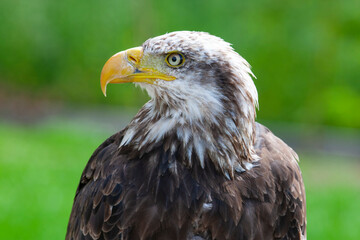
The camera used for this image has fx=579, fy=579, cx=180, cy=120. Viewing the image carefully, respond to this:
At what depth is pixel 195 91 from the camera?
284cm

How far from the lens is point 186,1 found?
45.7ft

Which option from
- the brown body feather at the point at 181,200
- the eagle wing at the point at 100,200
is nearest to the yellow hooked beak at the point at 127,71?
the brown body feather at the point at 181,200

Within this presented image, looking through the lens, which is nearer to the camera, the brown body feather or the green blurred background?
the brown body feather

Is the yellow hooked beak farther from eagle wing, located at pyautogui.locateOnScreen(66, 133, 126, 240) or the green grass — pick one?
the green grass

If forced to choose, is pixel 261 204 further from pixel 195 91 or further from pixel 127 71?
pixel 127 71

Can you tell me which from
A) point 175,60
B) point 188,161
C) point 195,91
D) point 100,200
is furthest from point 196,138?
point 100,200

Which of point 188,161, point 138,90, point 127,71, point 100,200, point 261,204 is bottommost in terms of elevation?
point 261,204

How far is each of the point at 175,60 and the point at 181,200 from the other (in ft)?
2.28

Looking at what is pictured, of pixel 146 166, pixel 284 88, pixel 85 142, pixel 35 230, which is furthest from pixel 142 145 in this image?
pixel 284 88

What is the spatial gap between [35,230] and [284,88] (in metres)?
8.00

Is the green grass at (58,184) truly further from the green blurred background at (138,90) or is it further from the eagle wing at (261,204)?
Answer: the eagle wing at (261,204)

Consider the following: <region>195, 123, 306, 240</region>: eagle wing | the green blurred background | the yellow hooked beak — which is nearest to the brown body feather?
<region>195, 123, 306, 240</region>: eagle wing

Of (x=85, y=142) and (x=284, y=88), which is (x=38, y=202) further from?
(x=284, y=88)

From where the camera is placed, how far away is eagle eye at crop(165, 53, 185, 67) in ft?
9.40
